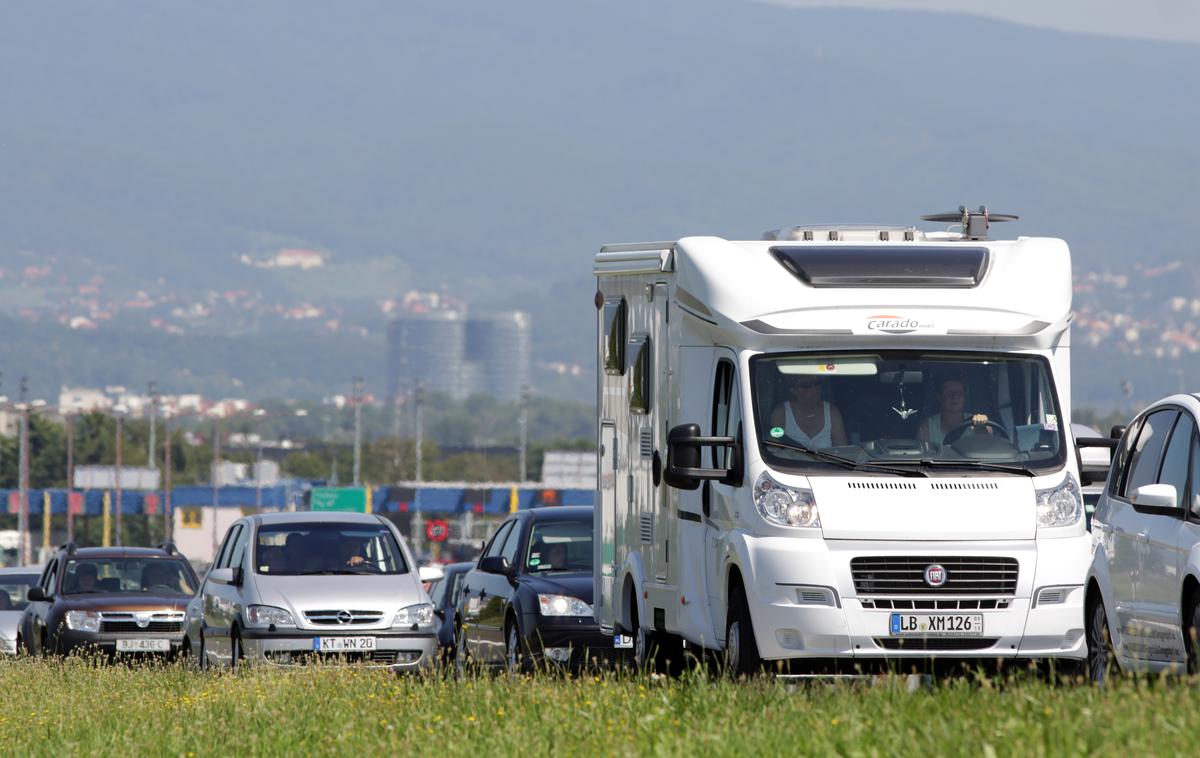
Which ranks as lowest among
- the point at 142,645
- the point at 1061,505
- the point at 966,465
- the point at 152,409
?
the point at 142,645

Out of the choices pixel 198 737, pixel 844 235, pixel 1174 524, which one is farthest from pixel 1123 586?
pixel 198 737

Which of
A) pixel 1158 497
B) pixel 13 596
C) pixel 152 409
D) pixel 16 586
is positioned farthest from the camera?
pixel 152 409

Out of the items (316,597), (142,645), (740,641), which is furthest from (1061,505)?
(142,645)

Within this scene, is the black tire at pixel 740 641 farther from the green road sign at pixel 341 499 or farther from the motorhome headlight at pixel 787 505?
the green road sign at pixel 341 499

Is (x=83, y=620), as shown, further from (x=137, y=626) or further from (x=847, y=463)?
(x=847, y=463)

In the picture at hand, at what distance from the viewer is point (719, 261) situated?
13172mm

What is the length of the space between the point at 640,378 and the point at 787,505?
2.64 m

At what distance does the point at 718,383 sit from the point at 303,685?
12.5 feet

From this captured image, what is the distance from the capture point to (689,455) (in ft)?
41.6

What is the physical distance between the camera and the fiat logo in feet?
40.2

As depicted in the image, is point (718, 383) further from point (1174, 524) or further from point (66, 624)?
point (66, 624)

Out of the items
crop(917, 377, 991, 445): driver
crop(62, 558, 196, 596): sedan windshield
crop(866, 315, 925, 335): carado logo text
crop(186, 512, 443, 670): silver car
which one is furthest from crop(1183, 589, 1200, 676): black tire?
crop(62, 558, 196, 596): sedan windshield

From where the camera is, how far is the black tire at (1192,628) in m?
10.8

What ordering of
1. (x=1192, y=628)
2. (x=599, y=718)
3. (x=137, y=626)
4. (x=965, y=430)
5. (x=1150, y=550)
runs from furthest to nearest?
1. (x=137, y=626)
2. (x=965, y=430)
3. (x=1150, y=550)
4. (x=1192, y=628)
5. (x=599, y=718)
